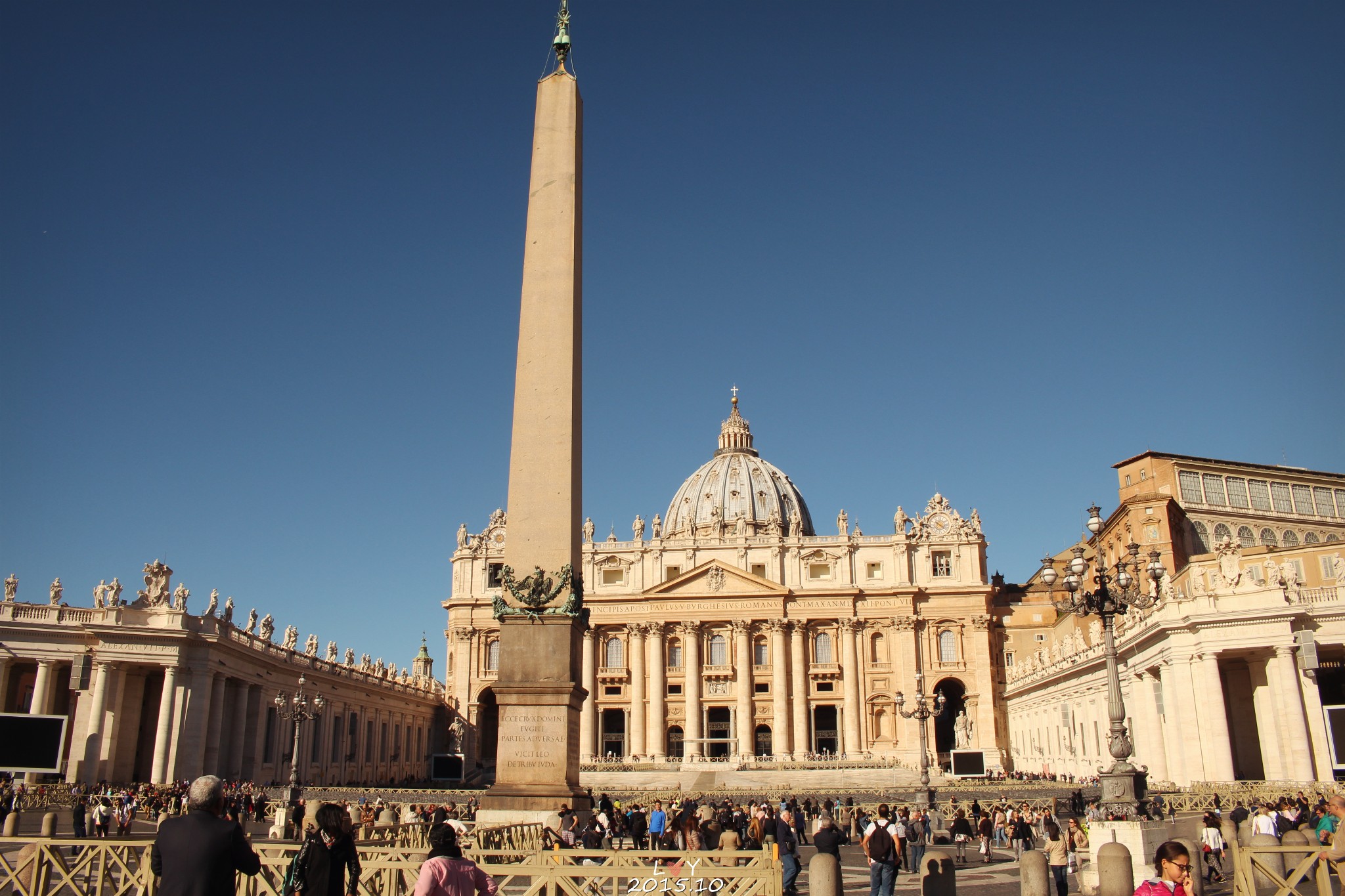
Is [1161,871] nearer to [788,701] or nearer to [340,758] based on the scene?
[340,758]

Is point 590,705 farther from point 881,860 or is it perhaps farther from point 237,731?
point 881,860

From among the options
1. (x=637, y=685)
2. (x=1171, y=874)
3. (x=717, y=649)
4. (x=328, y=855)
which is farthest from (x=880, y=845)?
(x=717, y=649)

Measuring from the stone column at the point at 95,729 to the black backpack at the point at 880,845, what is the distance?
3221 cm

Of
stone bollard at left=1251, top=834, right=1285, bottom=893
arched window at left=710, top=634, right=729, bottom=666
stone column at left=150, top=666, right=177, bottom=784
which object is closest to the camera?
stone bollard at left=1251, top=834, right=1285, bottom=893

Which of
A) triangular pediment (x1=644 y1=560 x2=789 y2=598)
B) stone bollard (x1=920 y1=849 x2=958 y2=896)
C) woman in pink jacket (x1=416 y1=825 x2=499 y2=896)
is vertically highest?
triangular pediment (x1=644 y1=560 x2=789 y2=598)

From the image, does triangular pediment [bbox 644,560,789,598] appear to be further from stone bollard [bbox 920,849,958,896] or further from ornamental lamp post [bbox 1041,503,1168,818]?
stone bollard [bbox 920,849,958,896]

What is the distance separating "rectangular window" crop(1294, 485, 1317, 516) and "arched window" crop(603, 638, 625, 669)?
141 feet

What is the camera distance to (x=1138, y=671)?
39812mm

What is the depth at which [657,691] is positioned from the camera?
74500 millimetres

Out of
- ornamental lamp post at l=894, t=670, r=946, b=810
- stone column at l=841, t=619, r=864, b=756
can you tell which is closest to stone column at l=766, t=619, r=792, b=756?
stone column at l=841, t=619, r=864, b=756

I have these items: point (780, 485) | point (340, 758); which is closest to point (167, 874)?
point (340, 758)

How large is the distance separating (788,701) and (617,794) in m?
35.4

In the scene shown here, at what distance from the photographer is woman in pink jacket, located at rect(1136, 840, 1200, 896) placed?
547 centimetres

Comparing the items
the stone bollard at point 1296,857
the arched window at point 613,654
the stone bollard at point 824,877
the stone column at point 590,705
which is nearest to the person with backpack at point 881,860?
the stone bollard at point 824,877
